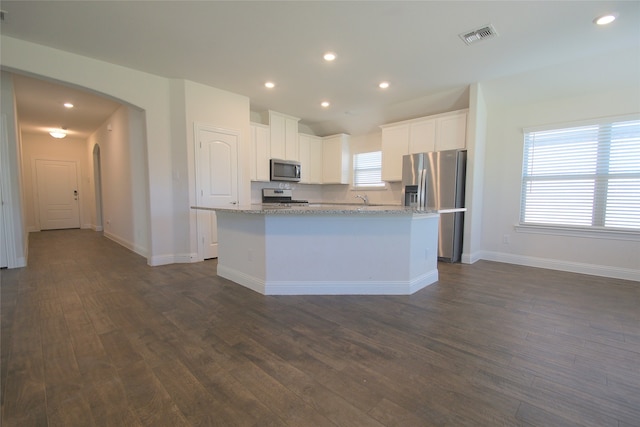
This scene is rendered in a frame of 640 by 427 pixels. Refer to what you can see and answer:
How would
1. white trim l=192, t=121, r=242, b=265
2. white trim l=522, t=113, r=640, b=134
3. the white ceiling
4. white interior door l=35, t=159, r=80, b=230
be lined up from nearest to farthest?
the white ceiling → white trim l=522, t=113, r=640, b=134 → white trim l=192, t=121, r=242, b=265 → white interior door l=35, t=159, r=80, b=230

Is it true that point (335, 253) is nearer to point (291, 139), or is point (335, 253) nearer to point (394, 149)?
point (394, 149)

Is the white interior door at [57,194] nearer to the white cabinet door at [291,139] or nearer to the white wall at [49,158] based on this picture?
the white wall at [49,158]

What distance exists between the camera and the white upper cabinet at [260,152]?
529 cm

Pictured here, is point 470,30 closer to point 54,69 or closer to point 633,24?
point 633,24

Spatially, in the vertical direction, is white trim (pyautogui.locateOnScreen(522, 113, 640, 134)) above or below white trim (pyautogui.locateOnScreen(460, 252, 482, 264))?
above

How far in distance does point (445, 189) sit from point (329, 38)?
2855 mm

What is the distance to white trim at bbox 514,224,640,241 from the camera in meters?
3.66

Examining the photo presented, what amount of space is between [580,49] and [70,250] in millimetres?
8285

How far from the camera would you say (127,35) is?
2.94 meters

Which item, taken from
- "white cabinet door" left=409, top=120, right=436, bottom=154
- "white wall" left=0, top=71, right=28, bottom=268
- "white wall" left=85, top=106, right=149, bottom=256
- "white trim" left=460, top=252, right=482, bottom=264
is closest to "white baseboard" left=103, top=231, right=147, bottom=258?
"white wall" left=85, top=106, right=149, bottom=256

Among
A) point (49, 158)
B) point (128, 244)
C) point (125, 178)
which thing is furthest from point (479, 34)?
point (49, 158)

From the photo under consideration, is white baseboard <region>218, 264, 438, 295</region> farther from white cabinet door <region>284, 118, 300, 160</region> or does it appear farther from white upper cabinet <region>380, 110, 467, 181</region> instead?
white cabinet door <region>284, 118, 300, 160</region>

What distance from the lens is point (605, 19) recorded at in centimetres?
261

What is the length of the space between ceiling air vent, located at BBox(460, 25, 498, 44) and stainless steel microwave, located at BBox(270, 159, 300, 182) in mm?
3607
